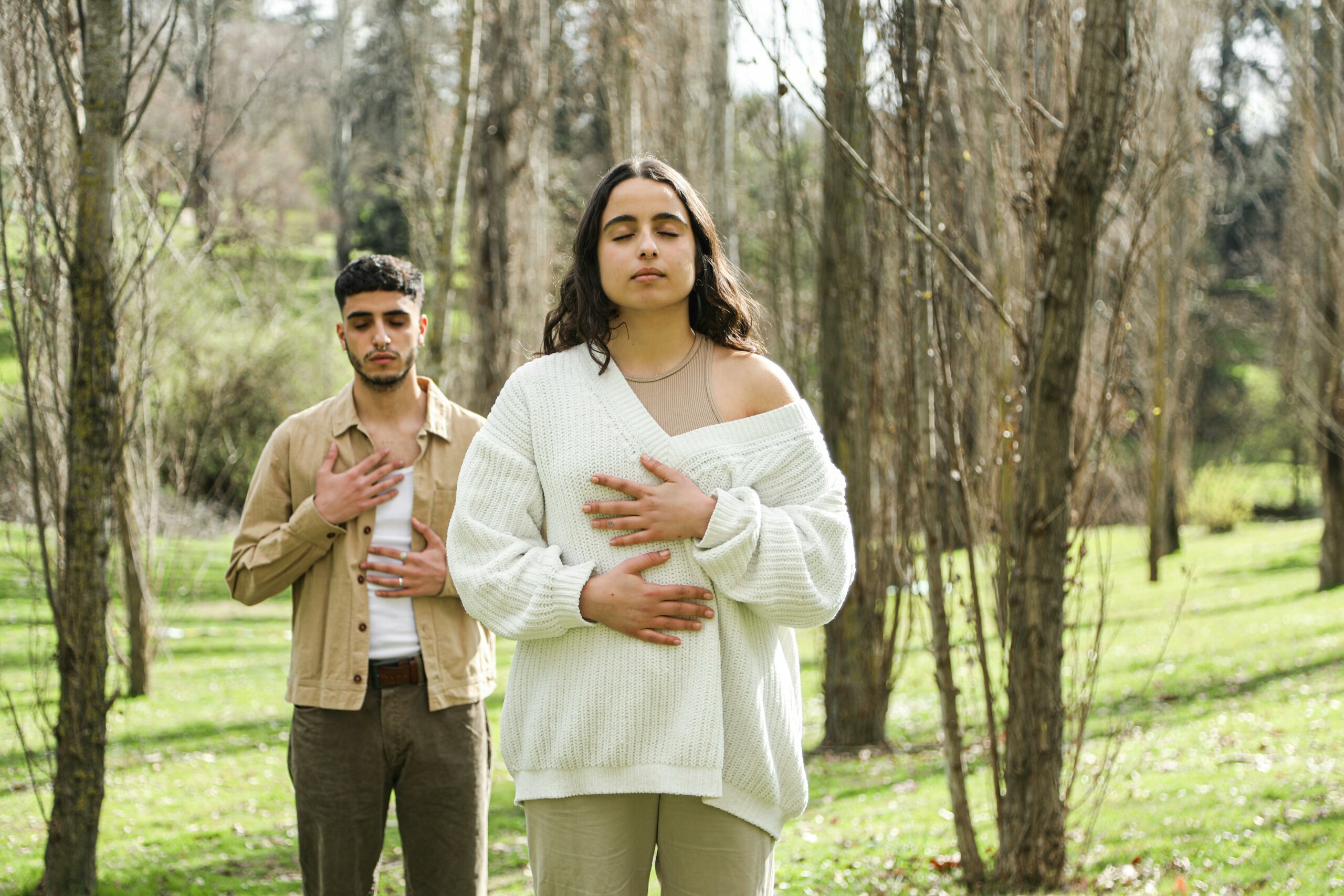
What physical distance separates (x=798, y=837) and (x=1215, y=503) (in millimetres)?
19835

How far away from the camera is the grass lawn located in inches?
204

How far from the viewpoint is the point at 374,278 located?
3086 millimetres

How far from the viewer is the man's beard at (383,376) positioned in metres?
3.12

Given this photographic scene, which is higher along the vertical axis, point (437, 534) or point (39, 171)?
point (39, 171)

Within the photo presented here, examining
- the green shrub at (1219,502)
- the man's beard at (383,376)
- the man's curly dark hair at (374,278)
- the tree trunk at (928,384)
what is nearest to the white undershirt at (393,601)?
the man's beard at (383,376)

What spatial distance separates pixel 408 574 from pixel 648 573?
106 cm

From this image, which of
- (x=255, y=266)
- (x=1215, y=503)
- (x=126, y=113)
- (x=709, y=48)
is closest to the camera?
(x=126, y=113)

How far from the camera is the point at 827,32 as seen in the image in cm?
562

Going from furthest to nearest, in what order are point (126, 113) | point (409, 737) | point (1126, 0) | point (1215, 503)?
point (1215, 503) → point (126, 113) → point (1126, 0) → point (409, 737)

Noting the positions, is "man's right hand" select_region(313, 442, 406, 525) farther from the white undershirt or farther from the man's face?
the man's face

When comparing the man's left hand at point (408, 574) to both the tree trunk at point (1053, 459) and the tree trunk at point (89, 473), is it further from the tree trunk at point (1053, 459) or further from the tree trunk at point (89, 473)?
the tree trunk at point (1053, 459)

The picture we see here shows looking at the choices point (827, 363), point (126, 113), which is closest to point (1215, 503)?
point (827, 363)

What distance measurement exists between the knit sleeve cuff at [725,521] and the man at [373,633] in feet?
3.74

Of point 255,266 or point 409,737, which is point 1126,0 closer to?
point 409,737
